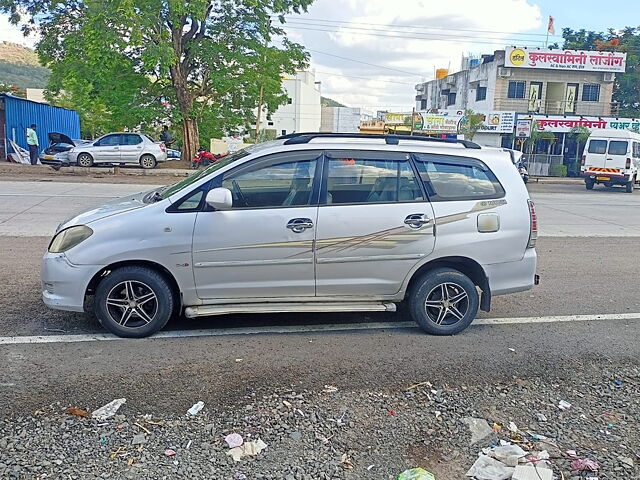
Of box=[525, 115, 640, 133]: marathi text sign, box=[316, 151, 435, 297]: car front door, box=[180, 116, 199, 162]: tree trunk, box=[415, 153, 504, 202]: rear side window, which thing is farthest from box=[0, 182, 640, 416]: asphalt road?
box=[525, 115, 640, 133]: marathi text sign

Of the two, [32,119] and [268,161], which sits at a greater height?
[32,119]

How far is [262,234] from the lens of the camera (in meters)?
5.10

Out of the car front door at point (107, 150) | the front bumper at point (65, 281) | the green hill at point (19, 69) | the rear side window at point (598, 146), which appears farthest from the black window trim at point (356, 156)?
the green hill at point (19, 69)

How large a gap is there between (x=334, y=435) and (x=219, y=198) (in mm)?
2200

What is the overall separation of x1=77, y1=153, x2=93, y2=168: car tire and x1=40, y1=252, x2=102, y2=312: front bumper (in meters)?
21.3

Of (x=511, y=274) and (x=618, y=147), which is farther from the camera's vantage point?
(x=618, y=147)

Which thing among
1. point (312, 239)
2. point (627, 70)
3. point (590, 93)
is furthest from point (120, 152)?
point (627, 70)

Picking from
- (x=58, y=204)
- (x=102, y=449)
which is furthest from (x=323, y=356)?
(x=58, y=204)

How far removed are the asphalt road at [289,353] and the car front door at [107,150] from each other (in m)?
18.7

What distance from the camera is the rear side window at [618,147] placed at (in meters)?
25.2

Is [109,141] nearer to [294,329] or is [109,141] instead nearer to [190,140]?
[190,140]

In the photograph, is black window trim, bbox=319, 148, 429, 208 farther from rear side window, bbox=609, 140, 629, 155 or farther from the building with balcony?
the building with balcony

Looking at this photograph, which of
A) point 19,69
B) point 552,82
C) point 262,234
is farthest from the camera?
point 19,69

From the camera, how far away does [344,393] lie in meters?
4.25
